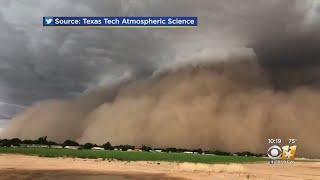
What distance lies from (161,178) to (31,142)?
573ft

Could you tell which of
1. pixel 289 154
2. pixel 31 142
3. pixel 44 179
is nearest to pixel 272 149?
pixel 289 154

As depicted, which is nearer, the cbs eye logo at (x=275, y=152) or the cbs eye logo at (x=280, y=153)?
the cbs eye logo at (x=275, y=152)

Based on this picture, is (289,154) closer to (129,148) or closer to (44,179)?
(44,179)

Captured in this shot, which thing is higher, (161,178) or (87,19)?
(87,19)

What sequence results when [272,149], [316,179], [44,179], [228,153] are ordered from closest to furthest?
[44,179] < [316,179] < [272,149] < [228,153]

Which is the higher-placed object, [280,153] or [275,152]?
[275,152]

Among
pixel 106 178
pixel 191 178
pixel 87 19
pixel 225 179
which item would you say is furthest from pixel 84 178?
pixel 87 19

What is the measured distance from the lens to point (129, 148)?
194m

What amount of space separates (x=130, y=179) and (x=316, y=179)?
22.4 m

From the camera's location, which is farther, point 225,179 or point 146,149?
point 146,149

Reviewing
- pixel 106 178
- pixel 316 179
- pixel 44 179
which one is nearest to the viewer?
pixel 44 179

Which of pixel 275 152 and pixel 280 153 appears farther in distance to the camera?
pixel 280 153

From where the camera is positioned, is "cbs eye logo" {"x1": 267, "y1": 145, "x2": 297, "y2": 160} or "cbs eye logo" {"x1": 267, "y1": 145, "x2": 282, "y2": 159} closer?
"cbs eye logo" {"x1": 267, "y1": 145, "x2": 282, "y2": 159}

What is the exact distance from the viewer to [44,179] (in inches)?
1374
